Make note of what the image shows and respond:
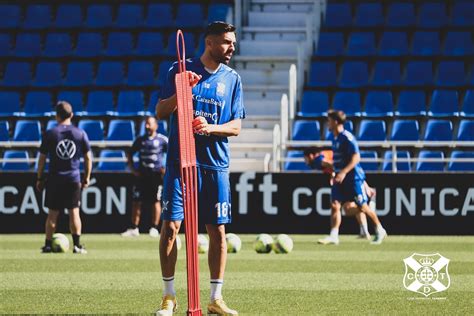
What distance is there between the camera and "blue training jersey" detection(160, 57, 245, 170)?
7.71 m

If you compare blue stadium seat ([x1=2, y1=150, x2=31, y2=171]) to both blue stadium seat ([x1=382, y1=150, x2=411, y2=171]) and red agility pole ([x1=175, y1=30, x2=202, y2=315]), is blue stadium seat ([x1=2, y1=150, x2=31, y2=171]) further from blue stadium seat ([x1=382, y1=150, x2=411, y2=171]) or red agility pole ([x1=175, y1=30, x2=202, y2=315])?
red agility pole ([x1=175, y1=30, x2=202, y2=315])

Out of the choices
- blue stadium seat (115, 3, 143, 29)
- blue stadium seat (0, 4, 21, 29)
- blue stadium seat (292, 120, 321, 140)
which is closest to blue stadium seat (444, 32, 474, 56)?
blue stadium seat (292, 120, 321, 140)

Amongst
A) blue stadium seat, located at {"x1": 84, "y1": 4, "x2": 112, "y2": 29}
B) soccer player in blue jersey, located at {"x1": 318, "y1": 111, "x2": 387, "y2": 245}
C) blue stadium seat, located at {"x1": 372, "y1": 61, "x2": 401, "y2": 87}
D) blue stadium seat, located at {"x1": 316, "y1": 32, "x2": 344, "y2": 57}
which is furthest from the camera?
blue stadium seat, located at {"x1": 84, "y1": 4, "x2": 112, "y2": 29}

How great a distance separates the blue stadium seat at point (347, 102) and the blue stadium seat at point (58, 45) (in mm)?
6942

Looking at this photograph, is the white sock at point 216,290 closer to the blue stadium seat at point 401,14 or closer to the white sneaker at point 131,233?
the white sneaker at point 131,233

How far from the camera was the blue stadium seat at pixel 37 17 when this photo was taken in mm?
26328

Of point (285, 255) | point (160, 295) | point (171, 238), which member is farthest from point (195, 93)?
point (285, 255)

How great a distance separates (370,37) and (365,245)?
9.41m

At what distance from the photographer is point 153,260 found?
43.2 ft

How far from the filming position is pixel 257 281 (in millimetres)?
10570

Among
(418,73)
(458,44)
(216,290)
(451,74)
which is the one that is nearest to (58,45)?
(418,73)

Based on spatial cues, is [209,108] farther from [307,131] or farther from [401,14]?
[401,14]

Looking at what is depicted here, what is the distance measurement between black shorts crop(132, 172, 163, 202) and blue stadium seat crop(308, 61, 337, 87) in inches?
237

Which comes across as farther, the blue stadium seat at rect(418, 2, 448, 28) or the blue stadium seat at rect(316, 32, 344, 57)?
the blue stadium seat at rect(418, 2, 448, 28)
